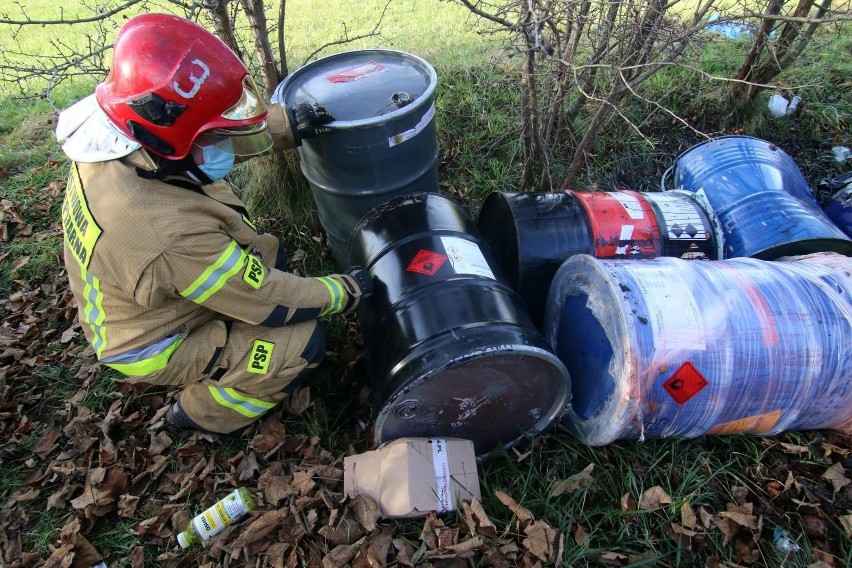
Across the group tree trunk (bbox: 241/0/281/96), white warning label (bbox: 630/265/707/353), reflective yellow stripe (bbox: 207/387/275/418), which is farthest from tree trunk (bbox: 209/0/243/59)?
white warning label (bbox: 630/265/707/353)

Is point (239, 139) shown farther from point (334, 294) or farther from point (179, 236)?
Answer: point (334, 294)

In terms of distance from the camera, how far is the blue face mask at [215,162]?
2.04 metres

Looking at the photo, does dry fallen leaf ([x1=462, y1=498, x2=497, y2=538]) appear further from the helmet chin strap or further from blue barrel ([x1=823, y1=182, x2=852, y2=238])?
blue barrel ([x1=823, y1=182, x2=852, y2=238])

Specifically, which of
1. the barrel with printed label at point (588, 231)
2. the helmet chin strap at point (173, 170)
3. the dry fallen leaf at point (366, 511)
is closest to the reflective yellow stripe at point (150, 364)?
the helmet chin strap at point (173, 170)

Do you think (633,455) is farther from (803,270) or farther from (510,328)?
(803,270)

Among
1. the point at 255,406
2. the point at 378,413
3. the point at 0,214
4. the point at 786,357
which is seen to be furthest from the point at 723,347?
the point at 0,214

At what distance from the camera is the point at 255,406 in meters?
2.52

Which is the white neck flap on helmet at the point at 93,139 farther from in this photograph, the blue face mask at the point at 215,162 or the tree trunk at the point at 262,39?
the tree trunk at the point at 262,39

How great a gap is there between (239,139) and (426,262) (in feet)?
3.01

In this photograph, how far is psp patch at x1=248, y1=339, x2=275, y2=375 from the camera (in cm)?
241

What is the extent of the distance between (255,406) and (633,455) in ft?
5.81

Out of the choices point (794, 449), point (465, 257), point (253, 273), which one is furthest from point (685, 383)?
point (253, 273)

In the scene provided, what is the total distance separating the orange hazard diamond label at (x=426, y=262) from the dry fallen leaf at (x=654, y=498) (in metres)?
1.28

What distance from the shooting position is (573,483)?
2230mm
